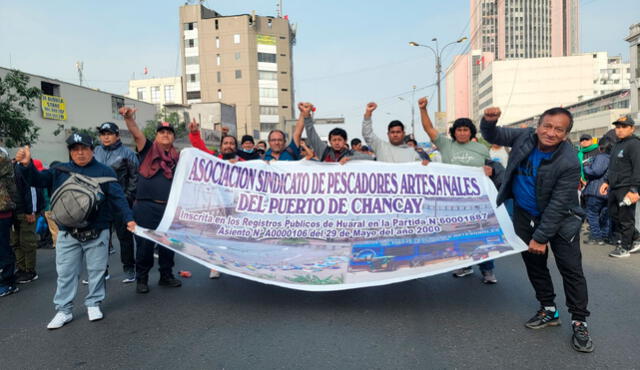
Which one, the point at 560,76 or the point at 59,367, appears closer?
the point at 59,367

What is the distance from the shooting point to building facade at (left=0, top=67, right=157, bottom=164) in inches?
966

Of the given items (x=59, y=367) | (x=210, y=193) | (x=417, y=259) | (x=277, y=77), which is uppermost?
(x=277, y=77)

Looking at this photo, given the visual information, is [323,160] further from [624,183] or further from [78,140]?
[624,183]

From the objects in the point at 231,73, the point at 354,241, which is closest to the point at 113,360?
the point at 354,241

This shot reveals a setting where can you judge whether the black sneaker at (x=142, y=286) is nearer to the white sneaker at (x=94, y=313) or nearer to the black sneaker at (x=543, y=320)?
the white sneaker at (x=94, y=313)

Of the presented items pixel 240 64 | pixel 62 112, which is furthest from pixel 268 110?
pixel 62 112

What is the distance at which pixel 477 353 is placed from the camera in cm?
330

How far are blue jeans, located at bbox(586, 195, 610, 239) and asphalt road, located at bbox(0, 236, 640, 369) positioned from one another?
8.30 ft

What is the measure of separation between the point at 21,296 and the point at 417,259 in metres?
4.25

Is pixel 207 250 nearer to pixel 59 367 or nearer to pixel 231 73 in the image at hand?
pixel 59 367

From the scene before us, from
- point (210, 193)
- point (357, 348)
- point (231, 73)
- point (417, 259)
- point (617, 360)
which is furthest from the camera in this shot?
point (231, 73)

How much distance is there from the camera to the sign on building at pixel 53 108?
81.6 feet

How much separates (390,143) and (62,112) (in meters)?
26.3

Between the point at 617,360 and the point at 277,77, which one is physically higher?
the point at 277,77
